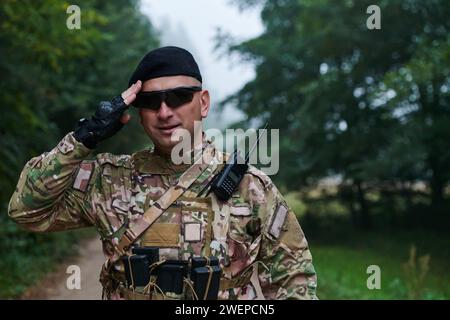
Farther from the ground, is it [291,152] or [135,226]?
[291,152]

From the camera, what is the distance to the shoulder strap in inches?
82.7

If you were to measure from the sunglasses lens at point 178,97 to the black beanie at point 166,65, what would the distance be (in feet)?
0.26

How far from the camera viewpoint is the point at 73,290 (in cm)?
809

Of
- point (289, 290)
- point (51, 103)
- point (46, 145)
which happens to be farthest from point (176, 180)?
point (51, 103)

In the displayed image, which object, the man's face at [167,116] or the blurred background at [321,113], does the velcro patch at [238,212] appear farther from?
the blurred background at [321,113]

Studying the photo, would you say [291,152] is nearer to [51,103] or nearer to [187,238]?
[51,103]

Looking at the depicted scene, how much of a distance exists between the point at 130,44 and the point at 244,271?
1446cm

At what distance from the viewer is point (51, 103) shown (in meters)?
11.9

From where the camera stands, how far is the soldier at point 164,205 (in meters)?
2.09

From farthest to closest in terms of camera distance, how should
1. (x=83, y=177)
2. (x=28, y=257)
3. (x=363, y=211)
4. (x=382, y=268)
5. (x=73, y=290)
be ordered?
(x=363, y=211), (x=382, y=268), (x=28, y=257), (x=73, y=290), (x=83, y=177)

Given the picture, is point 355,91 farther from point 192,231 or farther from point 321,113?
point 192,231

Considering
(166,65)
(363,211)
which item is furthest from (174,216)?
(363,211)

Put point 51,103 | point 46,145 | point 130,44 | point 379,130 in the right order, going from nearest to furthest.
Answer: point 46,145 → point 51,103 → point 379,130 → point 130,44

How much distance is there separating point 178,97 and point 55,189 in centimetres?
64
